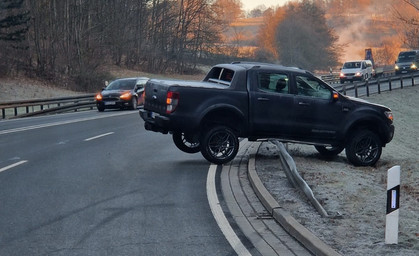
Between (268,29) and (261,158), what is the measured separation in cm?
9130

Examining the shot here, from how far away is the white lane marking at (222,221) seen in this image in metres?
7.30

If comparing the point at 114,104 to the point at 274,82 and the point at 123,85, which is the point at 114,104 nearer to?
the point at 123,85

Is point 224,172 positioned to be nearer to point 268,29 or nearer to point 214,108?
point 214,108

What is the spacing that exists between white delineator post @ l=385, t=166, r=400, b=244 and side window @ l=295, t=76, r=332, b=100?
23.0 ft

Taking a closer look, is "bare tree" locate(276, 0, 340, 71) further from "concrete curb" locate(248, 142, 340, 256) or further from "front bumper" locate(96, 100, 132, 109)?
"concrete curb" locate(248, 142, 340, 256)

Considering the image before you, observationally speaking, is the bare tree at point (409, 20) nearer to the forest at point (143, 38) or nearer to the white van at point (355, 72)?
the forest at point (143, 38)

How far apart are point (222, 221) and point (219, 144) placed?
197 inches

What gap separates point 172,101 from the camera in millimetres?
13047

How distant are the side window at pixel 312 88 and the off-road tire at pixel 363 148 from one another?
1.10 metres

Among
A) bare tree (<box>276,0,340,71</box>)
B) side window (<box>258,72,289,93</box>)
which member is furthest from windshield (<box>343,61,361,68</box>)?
side window (<box>258,72,289,93</box>)

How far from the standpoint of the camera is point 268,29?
341 feet

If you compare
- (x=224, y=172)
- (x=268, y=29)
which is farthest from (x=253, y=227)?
(x=268, y=29)

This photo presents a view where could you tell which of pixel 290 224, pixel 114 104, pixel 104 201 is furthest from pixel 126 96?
pixel 290 224

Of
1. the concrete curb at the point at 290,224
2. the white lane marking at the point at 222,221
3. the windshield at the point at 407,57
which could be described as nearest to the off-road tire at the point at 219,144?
the white lane marking at the point at 222,221
